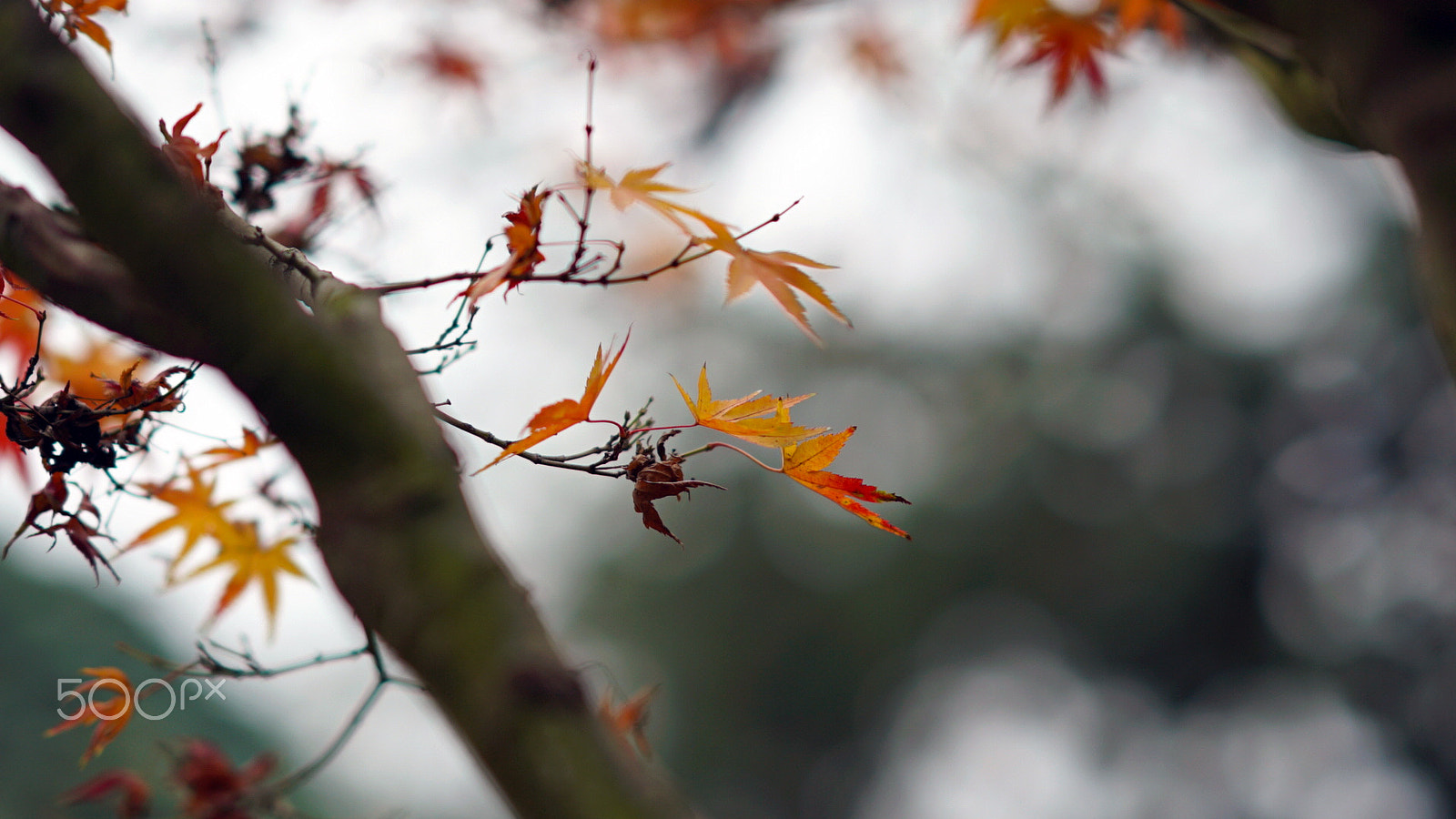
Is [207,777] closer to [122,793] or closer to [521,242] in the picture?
[122,793]

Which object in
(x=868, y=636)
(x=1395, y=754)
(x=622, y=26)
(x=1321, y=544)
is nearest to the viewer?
(x=622, y=26)

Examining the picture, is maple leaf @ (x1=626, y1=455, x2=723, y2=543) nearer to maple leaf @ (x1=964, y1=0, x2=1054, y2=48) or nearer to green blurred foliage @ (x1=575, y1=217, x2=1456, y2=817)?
maple leaf @ (x1=964, y1=0, x2=1054, y2=48)

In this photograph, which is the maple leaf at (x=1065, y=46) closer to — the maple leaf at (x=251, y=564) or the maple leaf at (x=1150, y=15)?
the maple leaf at (x=1150, y=15)

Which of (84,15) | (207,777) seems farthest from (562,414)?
(207,777)

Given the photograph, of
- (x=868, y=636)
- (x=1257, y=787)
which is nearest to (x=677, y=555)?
(x=868, y=636)

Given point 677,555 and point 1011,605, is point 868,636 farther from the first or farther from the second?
point 677,555

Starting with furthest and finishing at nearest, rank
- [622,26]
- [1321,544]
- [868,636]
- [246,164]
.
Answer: [868,636], [1321,544], [622,26], [246,164]
